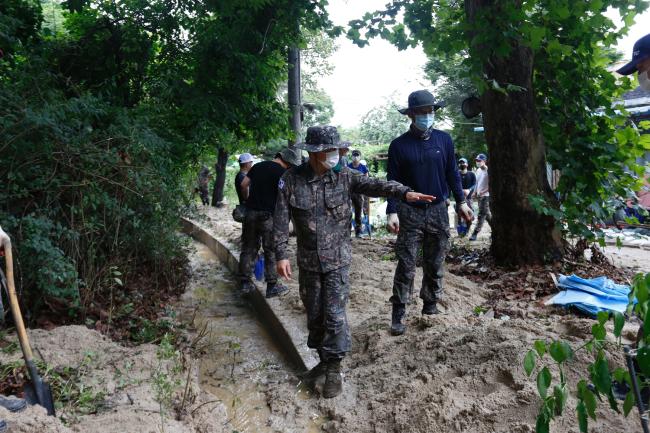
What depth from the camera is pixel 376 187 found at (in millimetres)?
3994

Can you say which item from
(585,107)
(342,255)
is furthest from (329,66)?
(342,255)

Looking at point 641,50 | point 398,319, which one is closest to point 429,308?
point 398,319

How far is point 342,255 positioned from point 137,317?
2.73 meters

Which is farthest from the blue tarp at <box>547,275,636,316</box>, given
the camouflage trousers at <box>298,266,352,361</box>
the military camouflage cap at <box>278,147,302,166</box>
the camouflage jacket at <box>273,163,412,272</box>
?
the military camouflage cap at <box>278,147,302,166</box>

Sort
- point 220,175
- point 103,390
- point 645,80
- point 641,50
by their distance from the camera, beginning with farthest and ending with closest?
1. point 220,175
2. point 103,390
3. point 645,80
4. point 641,50

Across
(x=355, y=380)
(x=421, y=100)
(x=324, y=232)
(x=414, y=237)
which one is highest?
(x=421, y=100)

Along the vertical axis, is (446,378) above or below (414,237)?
below

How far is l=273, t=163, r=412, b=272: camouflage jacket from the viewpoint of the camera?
3885 millimetres

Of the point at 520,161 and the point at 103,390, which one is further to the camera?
the point at 520,161

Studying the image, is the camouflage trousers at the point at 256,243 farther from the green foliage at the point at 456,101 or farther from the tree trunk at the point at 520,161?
the green foliage at the point at 456,101

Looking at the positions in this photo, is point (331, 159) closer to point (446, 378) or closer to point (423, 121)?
point (423, 121)

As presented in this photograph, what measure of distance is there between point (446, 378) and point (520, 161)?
164 inches

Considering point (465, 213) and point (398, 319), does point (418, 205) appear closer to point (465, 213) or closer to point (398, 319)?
point (465, 213)

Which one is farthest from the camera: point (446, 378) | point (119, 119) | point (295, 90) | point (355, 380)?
point (295, 90)
